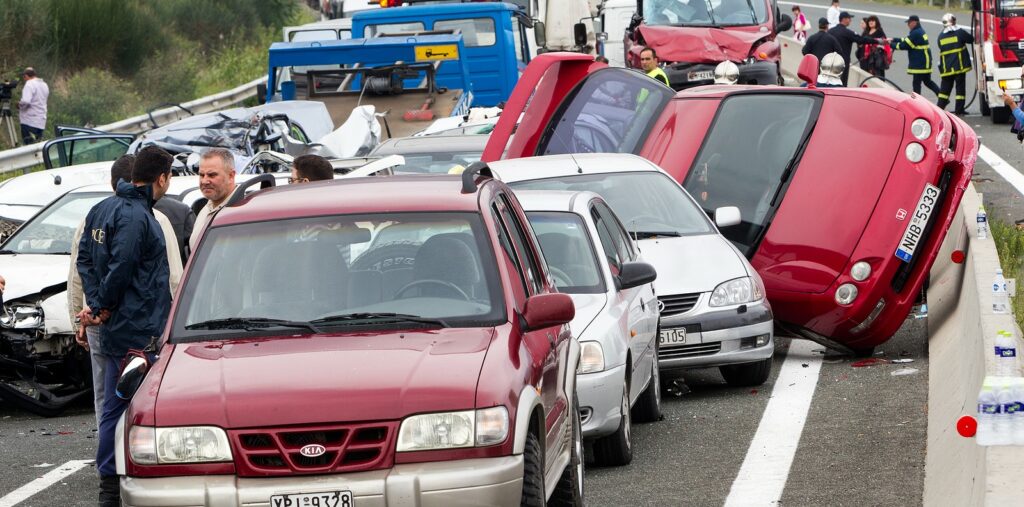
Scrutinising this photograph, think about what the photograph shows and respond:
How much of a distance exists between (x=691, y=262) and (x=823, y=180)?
78.1 inches

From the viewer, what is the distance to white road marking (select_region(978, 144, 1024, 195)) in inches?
841

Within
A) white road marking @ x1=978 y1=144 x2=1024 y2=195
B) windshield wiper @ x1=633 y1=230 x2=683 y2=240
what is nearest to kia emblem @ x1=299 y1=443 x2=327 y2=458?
windshield wiper @ x1=633 y1=230 x2=683 y2=240

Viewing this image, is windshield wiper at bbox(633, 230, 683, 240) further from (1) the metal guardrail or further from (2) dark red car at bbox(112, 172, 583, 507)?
(1) the metal guardrail

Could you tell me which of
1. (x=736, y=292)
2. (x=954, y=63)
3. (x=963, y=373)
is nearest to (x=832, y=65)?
(x=736, y=292)

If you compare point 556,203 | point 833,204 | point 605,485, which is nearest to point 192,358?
point 605,485

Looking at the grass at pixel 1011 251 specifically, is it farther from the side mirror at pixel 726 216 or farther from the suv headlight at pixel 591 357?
the suv headlight at pixel 591 357

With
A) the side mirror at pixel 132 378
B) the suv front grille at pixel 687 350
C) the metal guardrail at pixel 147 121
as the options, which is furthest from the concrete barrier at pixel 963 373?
the metal guardrail at pixel 147 121

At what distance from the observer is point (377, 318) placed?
249 inches

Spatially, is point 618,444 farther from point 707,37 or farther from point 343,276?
point 707,37

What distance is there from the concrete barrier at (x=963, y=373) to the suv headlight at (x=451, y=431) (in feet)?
5.48

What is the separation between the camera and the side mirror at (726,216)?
11953 mm

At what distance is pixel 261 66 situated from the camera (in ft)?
146

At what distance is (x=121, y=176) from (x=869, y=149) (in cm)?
603

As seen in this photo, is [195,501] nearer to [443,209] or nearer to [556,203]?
[443,209]
